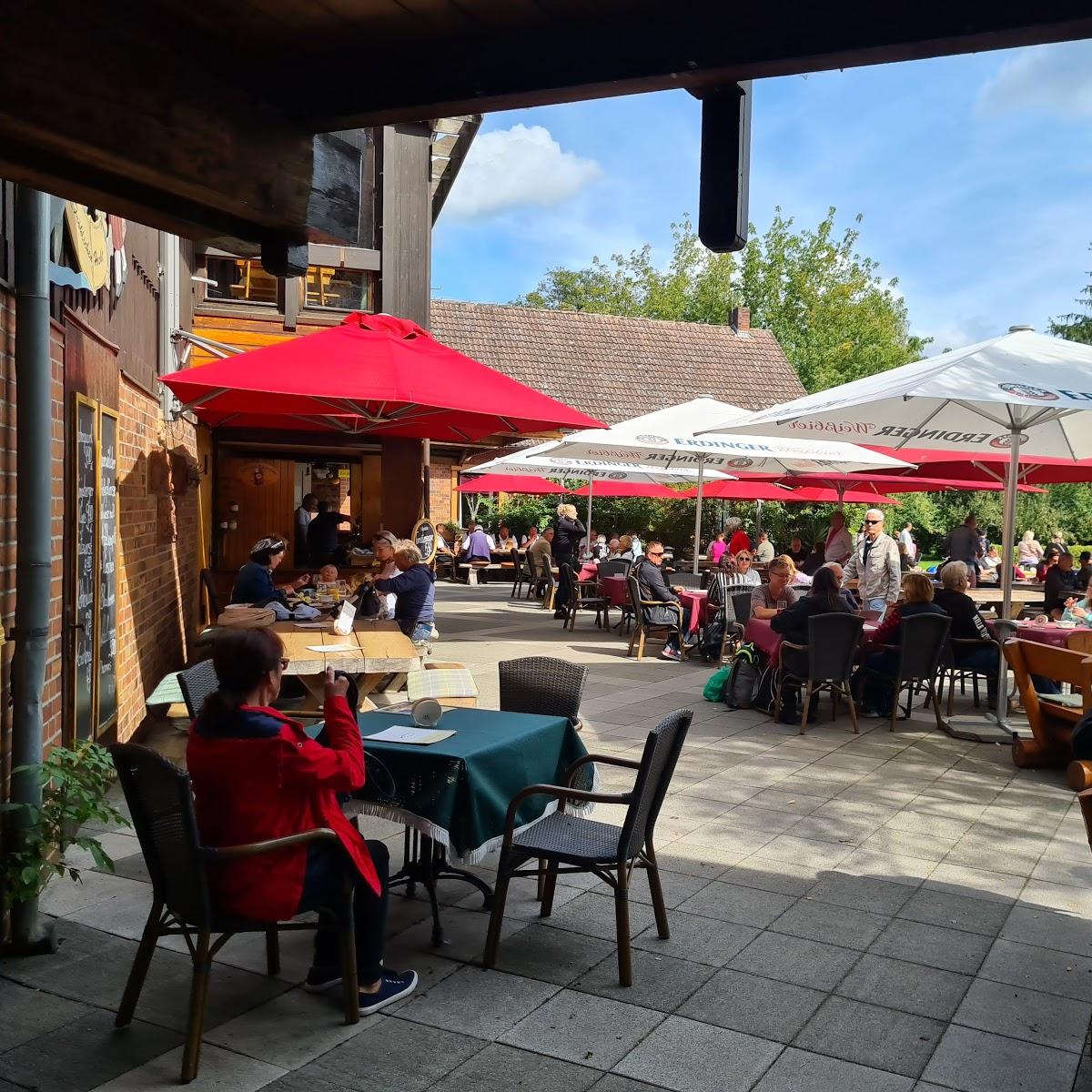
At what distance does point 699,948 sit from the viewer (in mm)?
4094

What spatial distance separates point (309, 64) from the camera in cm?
278

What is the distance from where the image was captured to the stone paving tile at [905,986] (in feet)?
12.0

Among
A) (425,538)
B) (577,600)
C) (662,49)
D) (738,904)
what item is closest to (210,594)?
(425,538)

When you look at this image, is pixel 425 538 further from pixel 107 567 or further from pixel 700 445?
pixel 107 567

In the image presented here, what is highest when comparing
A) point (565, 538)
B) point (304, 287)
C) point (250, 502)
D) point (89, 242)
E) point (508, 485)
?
point (304, 287)

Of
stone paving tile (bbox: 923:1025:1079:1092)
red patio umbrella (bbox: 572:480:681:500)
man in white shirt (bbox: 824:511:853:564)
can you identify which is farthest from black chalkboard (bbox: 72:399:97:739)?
red patio umbrella (bbox: 572:480:681:500)

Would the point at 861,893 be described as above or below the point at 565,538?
below

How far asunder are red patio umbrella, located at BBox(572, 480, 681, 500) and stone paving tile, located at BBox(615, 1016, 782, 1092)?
16.4m

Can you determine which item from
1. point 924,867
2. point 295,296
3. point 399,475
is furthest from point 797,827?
point 295,296

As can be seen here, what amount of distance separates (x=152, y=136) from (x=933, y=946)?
3.79 metres

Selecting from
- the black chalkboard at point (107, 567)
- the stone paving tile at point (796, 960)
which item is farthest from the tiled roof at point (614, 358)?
the stone paving tile at point (796, 960)

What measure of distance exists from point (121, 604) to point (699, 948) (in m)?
4.30

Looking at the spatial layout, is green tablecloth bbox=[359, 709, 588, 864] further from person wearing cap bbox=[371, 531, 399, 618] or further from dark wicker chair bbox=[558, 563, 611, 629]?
dark wicker chair bbox=[558, 563, 611, 629]

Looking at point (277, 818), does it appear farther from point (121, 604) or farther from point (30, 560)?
point (121, 604)
